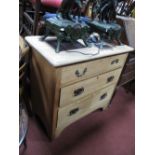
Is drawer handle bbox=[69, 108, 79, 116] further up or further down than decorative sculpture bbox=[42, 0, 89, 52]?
further down

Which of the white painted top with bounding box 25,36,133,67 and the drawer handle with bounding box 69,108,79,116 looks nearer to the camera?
the white painted top with bounding box 25,36,133,67

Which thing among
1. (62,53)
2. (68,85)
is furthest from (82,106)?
(62,53)

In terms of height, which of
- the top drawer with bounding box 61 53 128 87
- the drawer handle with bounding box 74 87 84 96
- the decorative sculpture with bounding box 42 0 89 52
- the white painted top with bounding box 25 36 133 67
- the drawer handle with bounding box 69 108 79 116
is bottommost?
the drawer handle with bounding box 69 108 79 116

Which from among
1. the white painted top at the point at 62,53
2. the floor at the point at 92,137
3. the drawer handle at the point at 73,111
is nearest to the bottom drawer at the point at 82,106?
the drawer handle at the point at 73,111

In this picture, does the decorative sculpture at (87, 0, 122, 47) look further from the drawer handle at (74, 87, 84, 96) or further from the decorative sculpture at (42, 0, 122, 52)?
the drawer handle at (74, 87, 84, 96)

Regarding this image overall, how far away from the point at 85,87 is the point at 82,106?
22cm

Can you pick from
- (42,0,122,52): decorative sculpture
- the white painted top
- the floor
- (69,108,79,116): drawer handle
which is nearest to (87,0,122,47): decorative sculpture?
(42,0,122,52): decorative sculpture

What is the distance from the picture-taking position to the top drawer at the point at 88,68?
102cm

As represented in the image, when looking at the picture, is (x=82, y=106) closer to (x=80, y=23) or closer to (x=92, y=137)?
(x=92, y=137)

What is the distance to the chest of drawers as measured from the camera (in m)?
1.04

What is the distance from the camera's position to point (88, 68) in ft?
3.72
